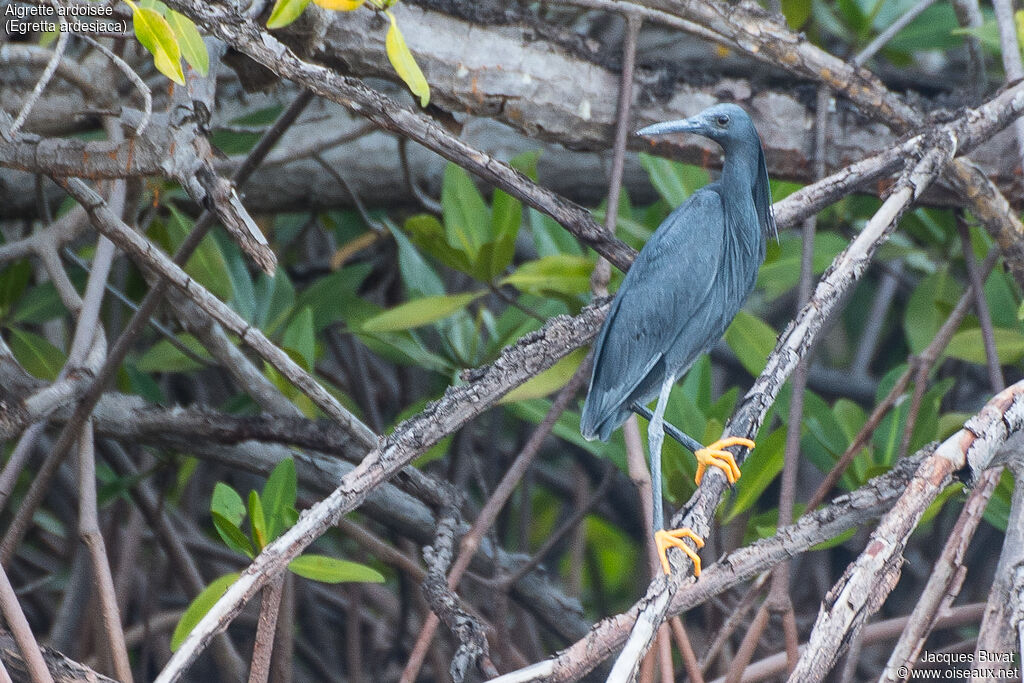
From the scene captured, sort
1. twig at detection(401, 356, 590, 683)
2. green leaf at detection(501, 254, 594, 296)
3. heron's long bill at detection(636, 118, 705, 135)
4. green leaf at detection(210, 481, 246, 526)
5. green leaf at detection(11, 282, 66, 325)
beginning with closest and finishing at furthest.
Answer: twig at detection(401, 356, 590, 683) → green leaf at detection(210, 481, 246, 526) → heron's long bill at detection(636, 118, 705, 135) → green leaf at detection(501, 254, 594, 296) → green leaf at detection(11, 282, 66, 325)

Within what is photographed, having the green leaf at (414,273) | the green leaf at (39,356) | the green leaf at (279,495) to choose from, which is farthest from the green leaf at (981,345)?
the green leaf at (39,356)

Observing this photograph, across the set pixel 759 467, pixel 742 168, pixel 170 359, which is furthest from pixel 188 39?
pixel 759 467

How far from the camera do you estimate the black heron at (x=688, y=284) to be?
6.43ft

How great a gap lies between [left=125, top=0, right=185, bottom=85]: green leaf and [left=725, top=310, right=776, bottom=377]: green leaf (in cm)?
149

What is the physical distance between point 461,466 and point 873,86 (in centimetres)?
166

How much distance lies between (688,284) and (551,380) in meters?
0.39

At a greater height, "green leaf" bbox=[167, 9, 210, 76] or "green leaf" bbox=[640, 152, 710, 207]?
"green leaf" bbox=[640, 152, 710, 207]

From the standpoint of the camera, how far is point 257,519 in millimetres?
1865

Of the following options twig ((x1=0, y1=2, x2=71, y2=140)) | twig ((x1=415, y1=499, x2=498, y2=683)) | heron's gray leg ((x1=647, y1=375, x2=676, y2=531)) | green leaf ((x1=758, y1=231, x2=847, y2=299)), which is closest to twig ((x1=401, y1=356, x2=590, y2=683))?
twig ((x1=415, y1=499, x2=498, y2=683))

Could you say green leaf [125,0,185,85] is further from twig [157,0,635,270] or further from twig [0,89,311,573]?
twig [0,89,311,573]

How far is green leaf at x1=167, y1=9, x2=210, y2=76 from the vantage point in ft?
5.08

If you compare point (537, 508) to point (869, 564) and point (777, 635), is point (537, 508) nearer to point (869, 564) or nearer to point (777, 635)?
point (777, 635)

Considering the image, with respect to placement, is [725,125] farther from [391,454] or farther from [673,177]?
[391,454]

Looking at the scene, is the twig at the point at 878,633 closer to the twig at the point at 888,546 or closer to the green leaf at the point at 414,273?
the twig at the point at 888,546
